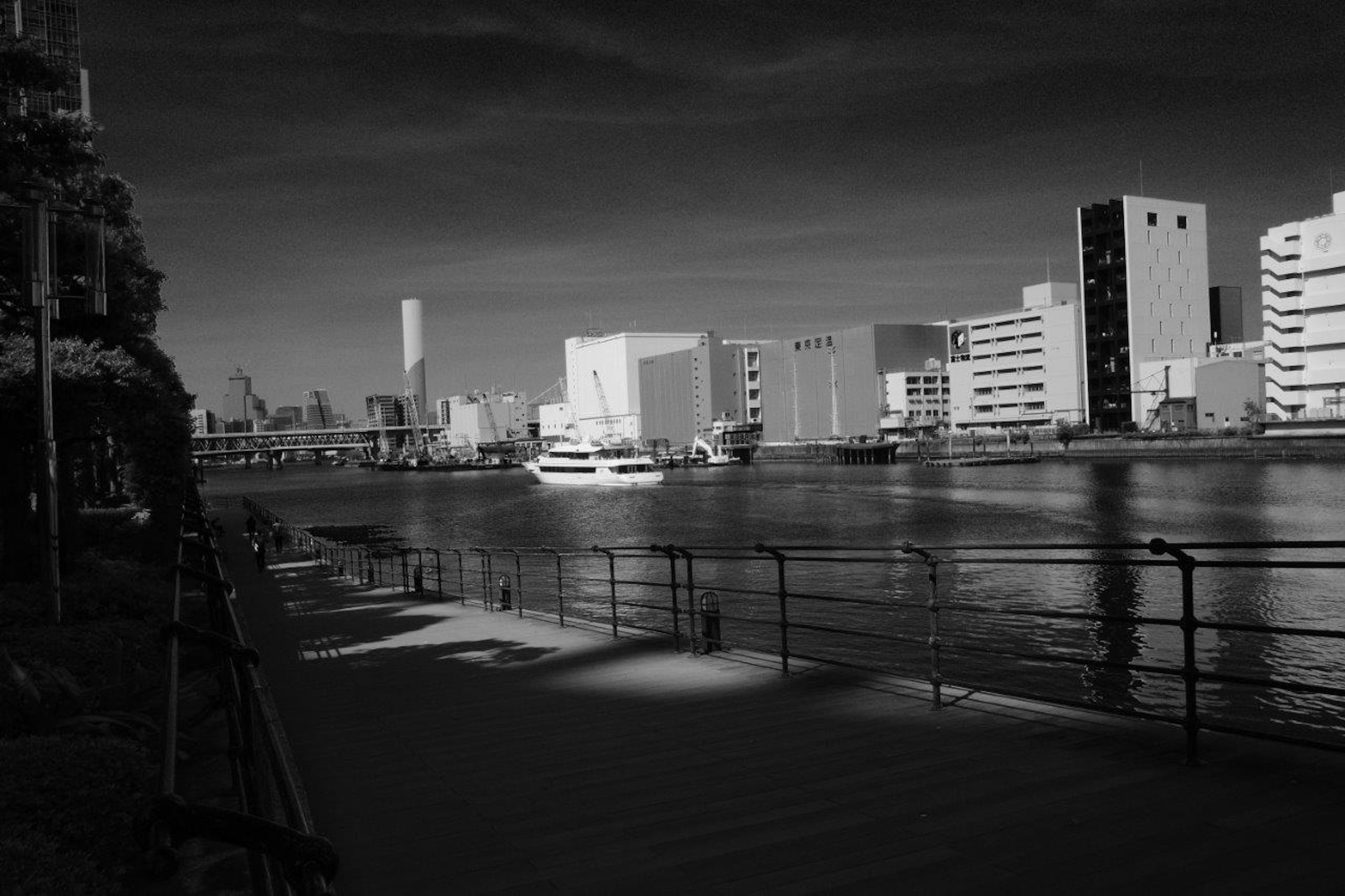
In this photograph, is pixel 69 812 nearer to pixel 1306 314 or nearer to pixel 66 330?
pixel 66 330

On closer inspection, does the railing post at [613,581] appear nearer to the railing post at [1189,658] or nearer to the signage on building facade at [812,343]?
the railing post at [1189,658]

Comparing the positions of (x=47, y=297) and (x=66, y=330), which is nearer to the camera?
(x=47, y=297)

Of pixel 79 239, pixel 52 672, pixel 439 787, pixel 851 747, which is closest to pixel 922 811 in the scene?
pixel 851 747

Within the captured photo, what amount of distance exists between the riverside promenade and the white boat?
10405 centimetres

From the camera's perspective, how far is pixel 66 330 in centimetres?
1822

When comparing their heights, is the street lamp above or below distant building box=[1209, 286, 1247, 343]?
below

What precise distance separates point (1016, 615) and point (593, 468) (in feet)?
345

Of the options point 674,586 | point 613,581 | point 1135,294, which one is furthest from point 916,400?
point 674,586

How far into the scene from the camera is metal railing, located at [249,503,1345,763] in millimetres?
7113

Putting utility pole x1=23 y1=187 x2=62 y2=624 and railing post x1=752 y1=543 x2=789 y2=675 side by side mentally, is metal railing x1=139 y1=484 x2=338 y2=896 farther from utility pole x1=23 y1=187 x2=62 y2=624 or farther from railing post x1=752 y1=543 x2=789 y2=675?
utility pole x1=23 y1=187 x2=62 y2=624

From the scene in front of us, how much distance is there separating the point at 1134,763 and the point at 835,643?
630 inches

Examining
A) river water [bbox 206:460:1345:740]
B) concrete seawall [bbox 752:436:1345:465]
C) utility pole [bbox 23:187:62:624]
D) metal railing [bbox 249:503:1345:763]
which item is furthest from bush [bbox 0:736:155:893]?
concrete seawall [bbox 752:436:1345:465]

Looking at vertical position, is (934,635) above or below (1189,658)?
below

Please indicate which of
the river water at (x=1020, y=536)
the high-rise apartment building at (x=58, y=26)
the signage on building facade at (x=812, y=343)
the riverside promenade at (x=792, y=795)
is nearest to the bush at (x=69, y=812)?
the riverside promenade at (x=792, y=795)
